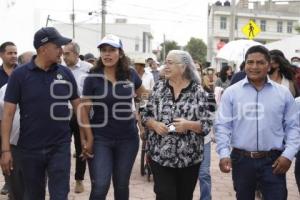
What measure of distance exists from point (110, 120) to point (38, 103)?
0.75 m

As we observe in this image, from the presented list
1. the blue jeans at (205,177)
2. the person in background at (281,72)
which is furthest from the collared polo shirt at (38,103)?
the person in background at (281,72)

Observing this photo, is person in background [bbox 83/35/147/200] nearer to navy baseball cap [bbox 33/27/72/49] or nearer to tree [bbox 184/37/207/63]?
navy baseball cap [bbox 33/27/72/49]

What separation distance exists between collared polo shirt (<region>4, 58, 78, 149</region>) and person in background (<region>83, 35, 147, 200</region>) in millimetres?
378

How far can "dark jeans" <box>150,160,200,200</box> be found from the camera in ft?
15.0

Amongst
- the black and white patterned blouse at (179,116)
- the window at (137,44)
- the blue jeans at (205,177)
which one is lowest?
the blue jeans at (205,177)

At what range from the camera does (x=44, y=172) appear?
4.63 meters

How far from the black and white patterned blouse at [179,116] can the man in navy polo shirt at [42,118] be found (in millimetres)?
806

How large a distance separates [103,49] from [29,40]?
1062 cm

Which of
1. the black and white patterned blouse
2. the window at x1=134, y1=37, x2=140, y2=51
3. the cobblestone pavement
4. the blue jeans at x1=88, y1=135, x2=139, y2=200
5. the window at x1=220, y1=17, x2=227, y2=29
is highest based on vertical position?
the window at x1=220, y1=17, x2=227, y2=29

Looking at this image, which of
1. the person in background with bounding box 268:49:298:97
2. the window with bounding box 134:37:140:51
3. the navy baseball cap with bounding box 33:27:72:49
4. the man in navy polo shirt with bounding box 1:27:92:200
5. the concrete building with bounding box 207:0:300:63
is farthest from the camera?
Answer: the concrete building with bounding box 207:0:300:63

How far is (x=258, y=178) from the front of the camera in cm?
432

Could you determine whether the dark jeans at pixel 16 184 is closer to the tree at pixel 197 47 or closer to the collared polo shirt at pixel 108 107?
the collared polo shirt at pixel 108 107

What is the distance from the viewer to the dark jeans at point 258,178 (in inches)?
167

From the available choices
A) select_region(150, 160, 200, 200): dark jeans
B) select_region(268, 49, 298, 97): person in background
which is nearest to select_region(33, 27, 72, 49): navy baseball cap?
select_region(150, 160, 200, 200): dark jeans
